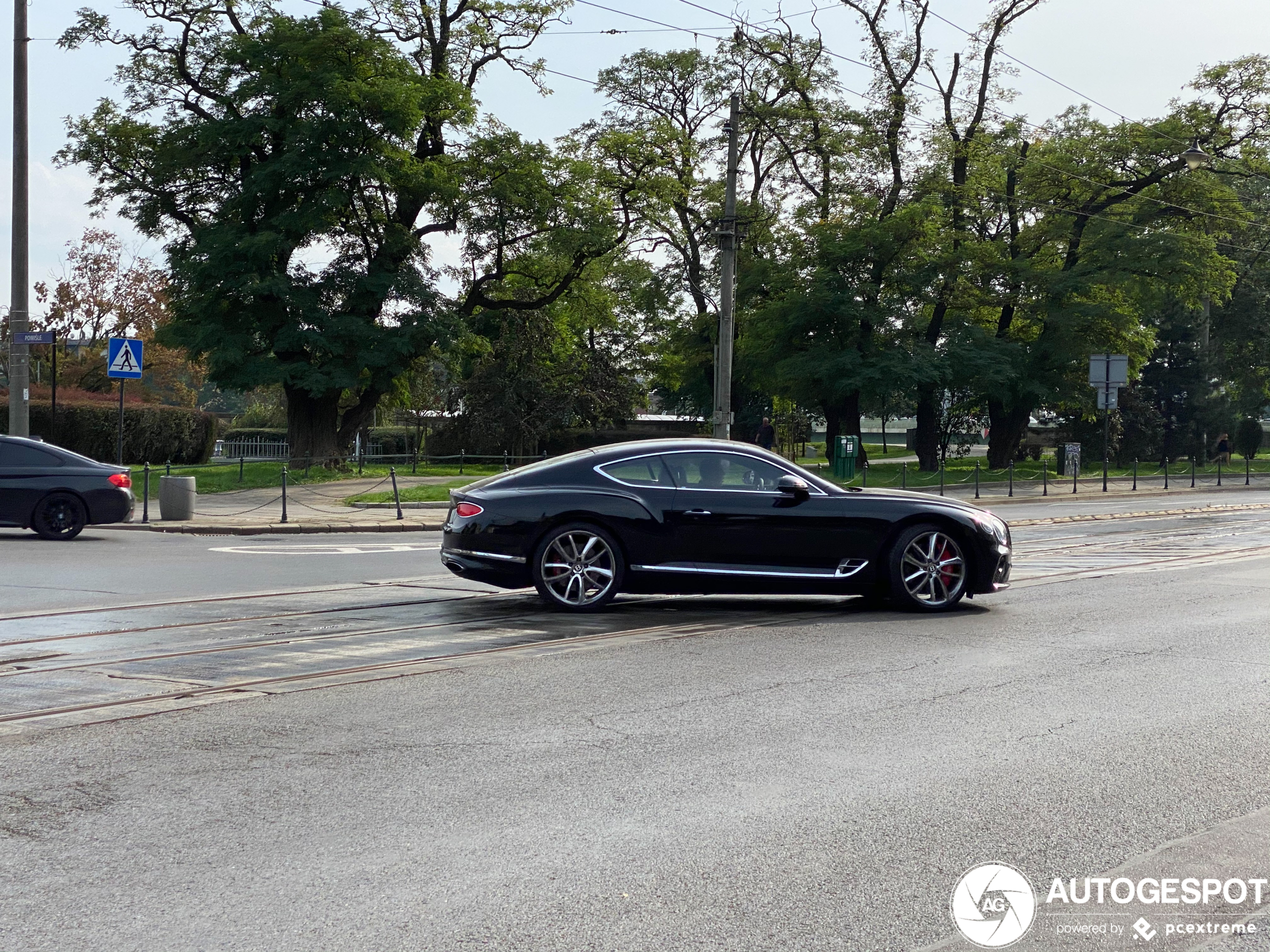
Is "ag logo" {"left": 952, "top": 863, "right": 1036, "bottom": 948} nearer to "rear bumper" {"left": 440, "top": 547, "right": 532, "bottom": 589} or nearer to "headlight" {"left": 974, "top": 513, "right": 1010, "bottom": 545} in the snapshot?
"rear bumper" {"left": 440, "top": 547, "right": 532, "bottom": 589}


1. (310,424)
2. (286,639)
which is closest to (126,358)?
(310,424)

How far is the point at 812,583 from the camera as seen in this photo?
420 inches

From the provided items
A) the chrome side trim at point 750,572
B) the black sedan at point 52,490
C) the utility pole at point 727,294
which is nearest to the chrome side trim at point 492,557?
the chrome side trim at point 750,572

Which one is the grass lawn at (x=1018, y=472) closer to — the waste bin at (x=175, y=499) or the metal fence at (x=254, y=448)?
the waste bin at (x=175, y=499)

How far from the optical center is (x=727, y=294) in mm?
25953

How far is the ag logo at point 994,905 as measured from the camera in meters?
3.87

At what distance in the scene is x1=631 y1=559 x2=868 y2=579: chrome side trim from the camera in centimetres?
1057

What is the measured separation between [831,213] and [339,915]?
43633 mm

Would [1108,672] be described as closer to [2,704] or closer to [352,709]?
[352,709]

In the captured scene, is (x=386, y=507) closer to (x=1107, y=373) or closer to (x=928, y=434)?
(x=1107, y=373)

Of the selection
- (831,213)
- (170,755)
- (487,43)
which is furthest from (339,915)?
(831,213)

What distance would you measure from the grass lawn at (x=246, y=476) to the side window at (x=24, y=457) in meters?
8.41

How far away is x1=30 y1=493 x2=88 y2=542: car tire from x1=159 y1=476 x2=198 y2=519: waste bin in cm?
418

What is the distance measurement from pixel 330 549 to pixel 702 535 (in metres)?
8.24
